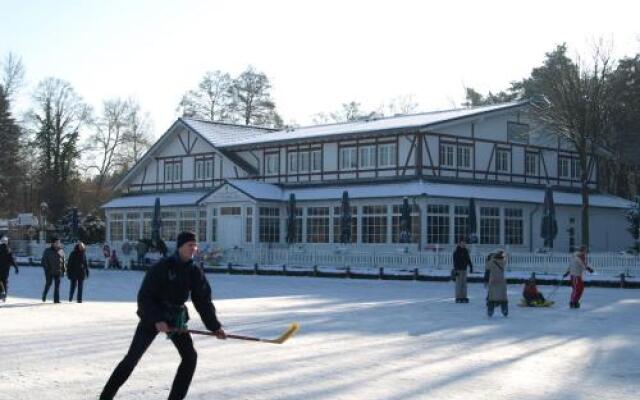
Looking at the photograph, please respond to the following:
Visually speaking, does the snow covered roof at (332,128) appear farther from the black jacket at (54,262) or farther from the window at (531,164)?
the black jacket at (54,262)

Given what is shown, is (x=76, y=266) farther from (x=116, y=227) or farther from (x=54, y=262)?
(x=116, y=227)

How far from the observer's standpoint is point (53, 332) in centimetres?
1575

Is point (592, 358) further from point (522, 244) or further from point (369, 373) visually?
point (522, 244)

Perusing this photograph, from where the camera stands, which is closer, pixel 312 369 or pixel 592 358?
pixel 312 369

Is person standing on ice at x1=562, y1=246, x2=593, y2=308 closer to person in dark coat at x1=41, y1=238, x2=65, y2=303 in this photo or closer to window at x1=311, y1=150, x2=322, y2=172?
person in dark coat at x1=41, y1=238, x2=65, y2=303

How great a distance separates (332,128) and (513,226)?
11835mm

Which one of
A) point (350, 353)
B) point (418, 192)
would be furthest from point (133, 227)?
point (350, 353)

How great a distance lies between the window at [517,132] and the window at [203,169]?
56.8ft

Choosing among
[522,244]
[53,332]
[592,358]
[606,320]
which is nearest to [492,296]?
[606,320]

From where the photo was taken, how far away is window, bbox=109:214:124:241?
5847 centimetres

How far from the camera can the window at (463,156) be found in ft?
152

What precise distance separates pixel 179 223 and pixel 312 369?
143 feet

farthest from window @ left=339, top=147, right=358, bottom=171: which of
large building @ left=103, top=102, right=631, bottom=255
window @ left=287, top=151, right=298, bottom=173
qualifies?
window @ left=287, top=151, right=298, bottom=173

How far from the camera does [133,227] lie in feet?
189
